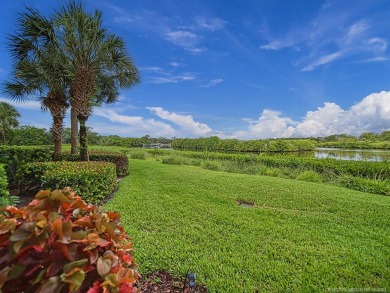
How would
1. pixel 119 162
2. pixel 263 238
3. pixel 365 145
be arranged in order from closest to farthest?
1. pixel 263 238
2. pixel 119 162
3. pixel 365 145

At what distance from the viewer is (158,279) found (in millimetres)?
2771

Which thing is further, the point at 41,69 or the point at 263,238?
the point at 41,69

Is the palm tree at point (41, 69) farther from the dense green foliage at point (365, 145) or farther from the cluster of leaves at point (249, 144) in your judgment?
the dense green foliage at point (365, 145)

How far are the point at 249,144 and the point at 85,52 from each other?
3177 cm

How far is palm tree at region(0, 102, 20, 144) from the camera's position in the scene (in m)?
28.0

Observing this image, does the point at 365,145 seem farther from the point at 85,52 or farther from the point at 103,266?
the point at 103,266

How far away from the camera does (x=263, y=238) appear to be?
3.81 m

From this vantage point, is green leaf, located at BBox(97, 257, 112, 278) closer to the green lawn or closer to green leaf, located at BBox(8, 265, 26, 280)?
green leaf, located at BBox(8, 265, 26, 280)

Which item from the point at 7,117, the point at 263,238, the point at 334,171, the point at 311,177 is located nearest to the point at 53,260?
the point at 263,238

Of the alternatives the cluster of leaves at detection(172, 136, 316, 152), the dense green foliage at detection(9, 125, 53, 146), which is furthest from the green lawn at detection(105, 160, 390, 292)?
the dense green foliage at detection(9, 125, 53, 146)

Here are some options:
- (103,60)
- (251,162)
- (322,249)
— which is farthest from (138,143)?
(322,249)

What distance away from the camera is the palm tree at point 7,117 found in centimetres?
2803

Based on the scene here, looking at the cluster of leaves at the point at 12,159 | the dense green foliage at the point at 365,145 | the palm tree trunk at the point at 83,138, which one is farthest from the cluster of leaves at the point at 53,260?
the dense green foliage at the point at 365,145

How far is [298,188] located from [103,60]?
9093 mm
